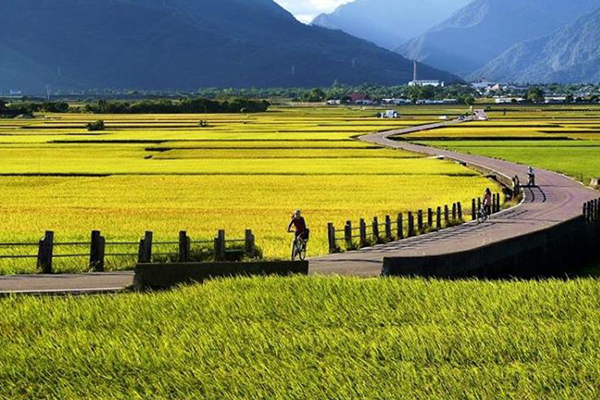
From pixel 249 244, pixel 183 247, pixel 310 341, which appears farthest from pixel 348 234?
pixel 310 341

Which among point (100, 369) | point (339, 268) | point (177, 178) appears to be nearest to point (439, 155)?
point (177, 178)

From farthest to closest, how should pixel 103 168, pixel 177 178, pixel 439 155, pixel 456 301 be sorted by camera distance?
pixel 439 155 < pixel 103 168 < pixel 177 178 < pixel 456 301

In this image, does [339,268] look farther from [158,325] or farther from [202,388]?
[202,388]

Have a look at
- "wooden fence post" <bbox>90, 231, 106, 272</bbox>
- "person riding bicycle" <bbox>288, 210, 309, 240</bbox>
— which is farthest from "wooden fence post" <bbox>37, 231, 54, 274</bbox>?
"person riding bicycle" <bbox>288, 210, 309, 240</bbox>

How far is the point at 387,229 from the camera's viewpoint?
3372cm

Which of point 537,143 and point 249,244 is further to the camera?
point 537,143

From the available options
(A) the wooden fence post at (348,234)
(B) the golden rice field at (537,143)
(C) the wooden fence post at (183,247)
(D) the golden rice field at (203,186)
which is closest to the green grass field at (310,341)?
(A) the wooden fence post at (348,234)

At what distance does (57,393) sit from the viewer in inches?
576

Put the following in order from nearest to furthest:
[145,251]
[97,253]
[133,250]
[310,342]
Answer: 1. [310,342]
2. [97,253]
3. [145,251]
4. [133,250]

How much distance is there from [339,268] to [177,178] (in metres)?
39.6

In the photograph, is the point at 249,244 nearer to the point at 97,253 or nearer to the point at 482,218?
the point at 97,253

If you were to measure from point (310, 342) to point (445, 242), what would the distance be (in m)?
15.8

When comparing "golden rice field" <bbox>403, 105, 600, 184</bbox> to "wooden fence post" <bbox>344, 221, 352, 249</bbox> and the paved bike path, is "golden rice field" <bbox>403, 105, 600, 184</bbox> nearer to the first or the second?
the paved bike path

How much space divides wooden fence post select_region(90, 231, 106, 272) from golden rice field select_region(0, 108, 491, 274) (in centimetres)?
37
